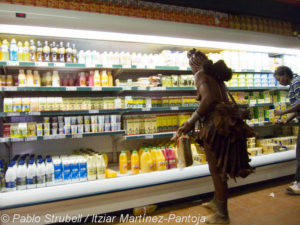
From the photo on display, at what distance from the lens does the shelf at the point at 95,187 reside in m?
2.36

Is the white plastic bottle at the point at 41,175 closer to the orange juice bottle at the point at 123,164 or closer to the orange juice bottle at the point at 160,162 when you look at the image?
the orange juice bottle at the point at 123,164

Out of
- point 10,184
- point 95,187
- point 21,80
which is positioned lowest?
point 95,187

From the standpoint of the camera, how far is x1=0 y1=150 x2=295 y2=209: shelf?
2.36m

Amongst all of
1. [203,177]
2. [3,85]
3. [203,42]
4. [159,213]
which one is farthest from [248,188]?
[3,85]

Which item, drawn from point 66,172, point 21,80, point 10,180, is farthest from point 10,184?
point 21,80

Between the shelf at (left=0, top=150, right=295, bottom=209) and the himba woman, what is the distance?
57 cm

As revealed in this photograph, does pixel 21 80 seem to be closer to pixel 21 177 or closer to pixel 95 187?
pixel 21 177

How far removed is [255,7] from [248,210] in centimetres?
361

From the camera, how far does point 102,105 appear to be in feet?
10.0

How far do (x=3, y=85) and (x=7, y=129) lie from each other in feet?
1.70

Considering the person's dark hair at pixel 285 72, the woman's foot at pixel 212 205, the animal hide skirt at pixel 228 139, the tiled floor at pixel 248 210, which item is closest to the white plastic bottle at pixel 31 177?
the tiled floor at pixel 248 210

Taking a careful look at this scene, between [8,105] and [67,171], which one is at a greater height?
[8,105]

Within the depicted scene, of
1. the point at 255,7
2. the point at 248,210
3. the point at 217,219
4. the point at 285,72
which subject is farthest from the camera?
the point at 255,7

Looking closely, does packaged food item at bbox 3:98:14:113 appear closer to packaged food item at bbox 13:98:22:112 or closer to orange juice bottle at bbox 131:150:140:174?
packaged food item at bbox 13:98:22:112
